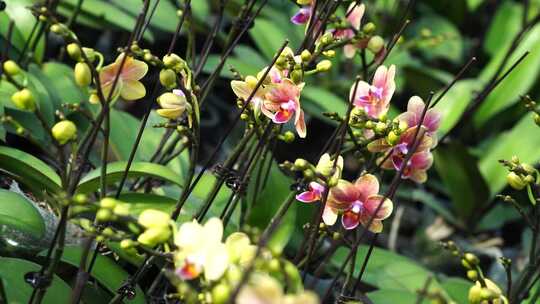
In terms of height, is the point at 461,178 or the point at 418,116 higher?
the point at 418,116

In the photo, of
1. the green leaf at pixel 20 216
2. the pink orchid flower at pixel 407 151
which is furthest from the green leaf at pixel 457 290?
the green leaf at pixel 20 216

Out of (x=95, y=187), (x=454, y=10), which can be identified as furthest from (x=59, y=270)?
(x=454, y=10)

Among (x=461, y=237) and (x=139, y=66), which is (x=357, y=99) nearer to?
(x=139, y=66)

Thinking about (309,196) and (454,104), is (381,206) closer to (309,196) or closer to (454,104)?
(309,196)

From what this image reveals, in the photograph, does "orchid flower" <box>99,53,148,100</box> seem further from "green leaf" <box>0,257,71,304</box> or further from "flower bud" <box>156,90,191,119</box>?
"green leaf" <box>0,257,71,304</box>

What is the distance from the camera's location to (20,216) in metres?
0.94

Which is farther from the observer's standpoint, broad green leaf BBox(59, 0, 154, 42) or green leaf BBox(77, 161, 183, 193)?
broad green leaf BBox(59, 0, 154, 42)

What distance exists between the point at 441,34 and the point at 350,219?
1.53 meters

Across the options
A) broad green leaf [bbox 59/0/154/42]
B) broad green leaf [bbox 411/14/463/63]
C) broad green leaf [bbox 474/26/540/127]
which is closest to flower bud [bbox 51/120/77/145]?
broad green leaf [bbox 59/0/154/42]

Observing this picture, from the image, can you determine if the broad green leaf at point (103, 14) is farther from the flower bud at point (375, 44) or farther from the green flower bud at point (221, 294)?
the green flower bud at point (221, 294)

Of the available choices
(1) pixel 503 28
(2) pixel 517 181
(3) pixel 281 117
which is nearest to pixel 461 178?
(1) pixel 503 28

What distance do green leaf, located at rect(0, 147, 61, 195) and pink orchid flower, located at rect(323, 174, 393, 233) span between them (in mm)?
382

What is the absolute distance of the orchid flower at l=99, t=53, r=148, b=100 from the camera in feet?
2.65

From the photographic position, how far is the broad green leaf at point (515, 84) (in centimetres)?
195
